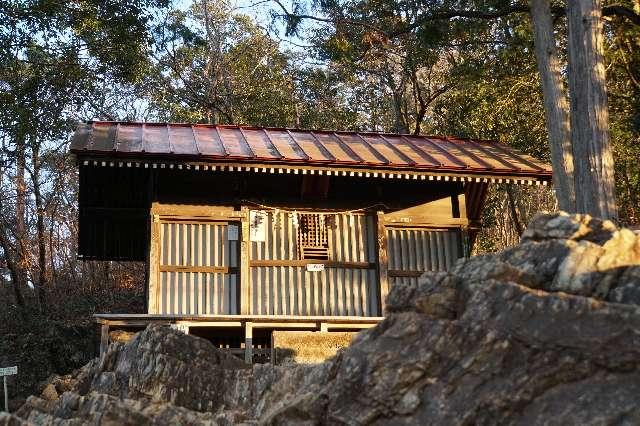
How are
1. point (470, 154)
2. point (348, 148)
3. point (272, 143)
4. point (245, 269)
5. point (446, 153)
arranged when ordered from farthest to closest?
point (470, 154) < point (446, 153) < point (348, 148) < point (272, 143) < point (245, 269)

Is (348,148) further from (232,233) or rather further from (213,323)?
(213,323)

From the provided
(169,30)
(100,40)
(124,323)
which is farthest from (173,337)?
(169,30)

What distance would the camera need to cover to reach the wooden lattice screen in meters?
13.8

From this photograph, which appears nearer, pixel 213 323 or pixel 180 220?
pixel 213 323

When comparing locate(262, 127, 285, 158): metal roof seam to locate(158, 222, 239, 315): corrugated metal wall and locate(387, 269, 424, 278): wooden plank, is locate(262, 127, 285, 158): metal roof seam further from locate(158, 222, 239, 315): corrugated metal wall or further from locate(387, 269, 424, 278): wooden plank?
locate(387, 269, 424, 278): wooden plank

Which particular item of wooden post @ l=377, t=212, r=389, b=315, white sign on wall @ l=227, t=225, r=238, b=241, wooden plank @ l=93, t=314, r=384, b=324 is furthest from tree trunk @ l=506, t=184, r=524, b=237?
white sign on wall @ l=227, t=225, r=238, b=241

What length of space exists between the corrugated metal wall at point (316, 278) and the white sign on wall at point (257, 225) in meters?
0.07

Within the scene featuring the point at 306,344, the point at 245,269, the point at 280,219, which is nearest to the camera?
the point at 306,344

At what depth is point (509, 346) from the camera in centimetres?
421

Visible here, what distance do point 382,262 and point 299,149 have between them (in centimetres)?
263

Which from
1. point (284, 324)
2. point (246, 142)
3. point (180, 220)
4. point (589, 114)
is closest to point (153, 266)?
point (180, 220)

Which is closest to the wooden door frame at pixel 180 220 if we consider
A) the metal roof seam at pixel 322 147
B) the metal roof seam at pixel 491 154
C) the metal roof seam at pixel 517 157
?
the metal roof seam at pixel 322 147

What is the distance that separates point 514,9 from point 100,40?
13923 mm

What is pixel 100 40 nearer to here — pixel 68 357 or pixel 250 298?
pixel 68 357
